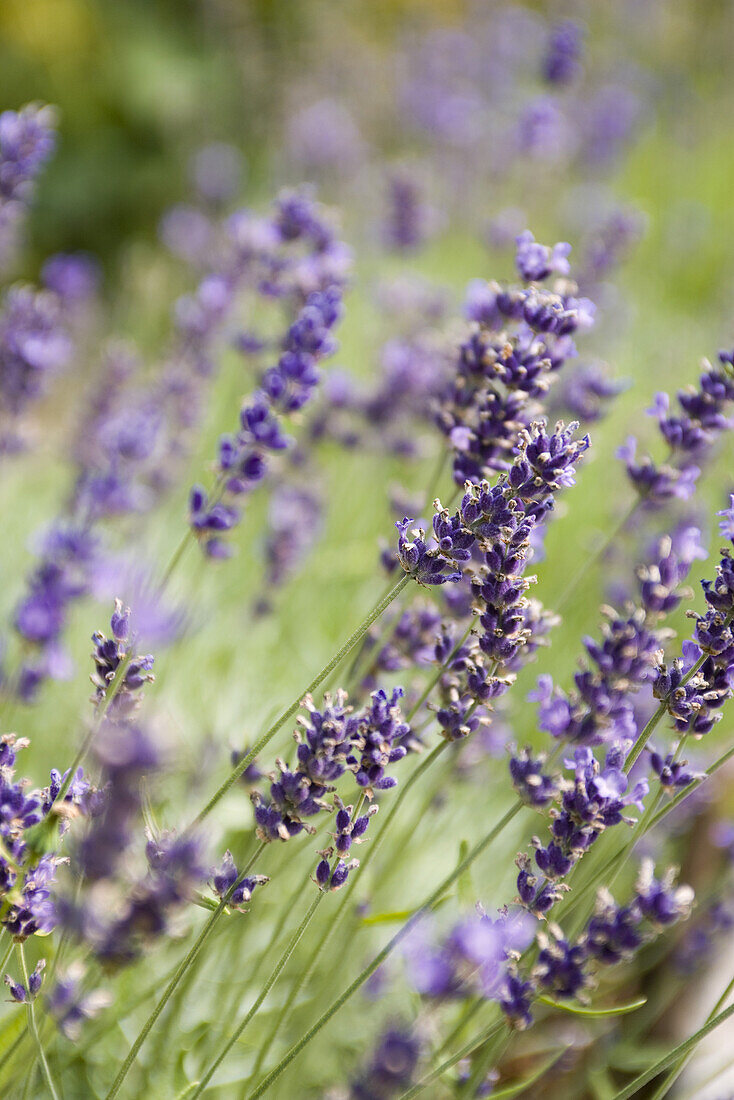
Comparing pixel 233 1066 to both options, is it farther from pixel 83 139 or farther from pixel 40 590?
pixel 83 139

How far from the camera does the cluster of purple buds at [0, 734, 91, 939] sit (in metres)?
1.01

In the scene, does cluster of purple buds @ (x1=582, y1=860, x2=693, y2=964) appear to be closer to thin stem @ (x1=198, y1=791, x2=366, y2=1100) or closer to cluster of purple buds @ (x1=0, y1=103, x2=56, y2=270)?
thin stem @ (x1=198, y1=791, x2=366, y2=1100)

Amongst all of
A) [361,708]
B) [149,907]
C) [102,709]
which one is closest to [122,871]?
[149,907]

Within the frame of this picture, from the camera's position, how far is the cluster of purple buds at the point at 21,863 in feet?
3.33

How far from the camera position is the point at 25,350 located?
212 centimetres

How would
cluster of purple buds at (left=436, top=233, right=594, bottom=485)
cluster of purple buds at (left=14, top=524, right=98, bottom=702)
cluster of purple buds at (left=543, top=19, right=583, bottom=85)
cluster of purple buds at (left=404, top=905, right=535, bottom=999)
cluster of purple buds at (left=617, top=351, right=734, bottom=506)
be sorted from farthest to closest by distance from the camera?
cluster of purple buds at (left=543, top=19, right=583, bottom=85) < cluster of purple buds at (left=14, top=524, right=98, bottom=702) < cluster of purple buds at (left=617, top=351, right=734, bottom=506) < cluster of purple buds at (left=436, top=233, right=594, bottom=485) < cluster of purple buds at (left=404, top=905, right=535, bottom=999)

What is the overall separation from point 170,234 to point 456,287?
58.4 inches

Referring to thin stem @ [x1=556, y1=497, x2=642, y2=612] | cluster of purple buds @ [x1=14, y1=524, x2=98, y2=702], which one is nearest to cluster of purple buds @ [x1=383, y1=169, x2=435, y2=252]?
cluster of purple buds @ [x1=14, y1=524, x2=98, y2=702]

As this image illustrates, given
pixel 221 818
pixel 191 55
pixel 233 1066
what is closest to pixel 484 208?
pixel 191 55

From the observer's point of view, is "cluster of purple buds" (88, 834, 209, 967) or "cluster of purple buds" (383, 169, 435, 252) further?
"cluster of purple buds" (383, 169, 435, 252)

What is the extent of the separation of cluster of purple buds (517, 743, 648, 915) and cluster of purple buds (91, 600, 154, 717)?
511mm

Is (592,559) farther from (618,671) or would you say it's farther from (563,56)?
(563,56)

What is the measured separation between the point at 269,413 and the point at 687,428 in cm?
66

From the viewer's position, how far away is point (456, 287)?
491cm
